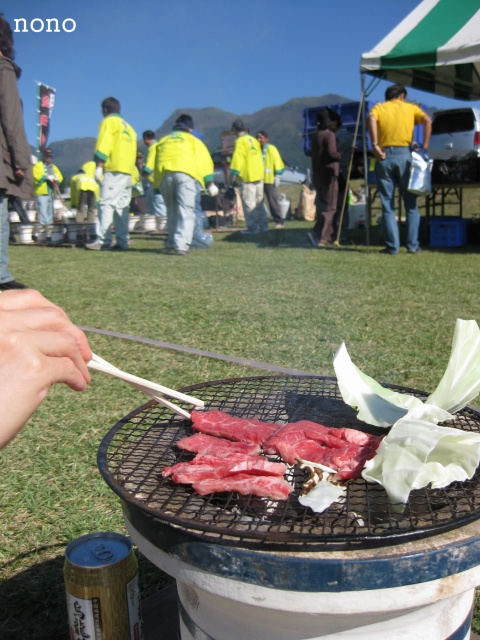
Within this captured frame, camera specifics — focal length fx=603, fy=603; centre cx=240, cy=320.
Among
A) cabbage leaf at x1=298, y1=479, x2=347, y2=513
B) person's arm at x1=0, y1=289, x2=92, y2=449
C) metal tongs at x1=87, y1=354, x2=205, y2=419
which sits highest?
person's arm at x1=0, y1=289, x2=92, y2=449

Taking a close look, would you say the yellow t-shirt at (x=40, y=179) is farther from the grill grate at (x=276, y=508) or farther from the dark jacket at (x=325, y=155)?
the grill grate at (x=276, y=508)

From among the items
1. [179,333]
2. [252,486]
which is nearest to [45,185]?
[179,333]

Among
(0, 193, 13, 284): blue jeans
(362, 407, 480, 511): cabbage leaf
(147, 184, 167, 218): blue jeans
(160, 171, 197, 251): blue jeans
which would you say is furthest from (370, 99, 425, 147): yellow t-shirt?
(147, 184, 167, 218): blue jeans

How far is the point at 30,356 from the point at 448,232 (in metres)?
11.4

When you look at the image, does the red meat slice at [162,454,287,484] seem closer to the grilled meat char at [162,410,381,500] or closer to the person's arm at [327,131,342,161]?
the grilled meat char at [162,410,381,500]

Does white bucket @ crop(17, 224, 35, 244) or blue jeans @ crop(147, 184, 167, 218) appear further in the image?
blue jeans @ crop(147, 184, 167, 218)

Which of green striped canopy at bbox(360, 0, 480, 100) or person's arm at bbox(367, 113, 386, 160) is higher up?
green striped canopy at bbox(360, 0, 480, 100)

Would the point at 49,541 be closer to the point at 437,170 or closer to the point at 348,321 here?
the point at 348,321

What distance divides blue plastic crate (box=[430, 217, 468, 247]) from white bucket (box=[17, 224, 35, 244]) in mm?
10207

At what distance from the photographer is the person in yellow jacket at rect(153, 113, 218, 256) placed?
11.2m

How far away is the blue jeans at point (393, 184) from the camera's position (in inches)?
392

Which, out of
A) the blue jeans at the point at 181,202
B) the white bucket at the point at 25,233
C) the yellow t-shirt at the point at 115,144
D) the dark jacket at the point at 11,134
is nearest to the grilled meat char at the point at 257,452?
the dark jacket at the point at 11,134

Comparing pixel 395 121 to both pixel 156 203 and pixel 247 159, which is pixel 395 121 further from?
pixel 156 203

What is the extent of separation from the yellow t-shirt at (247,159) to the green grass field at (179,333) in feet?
14.5
